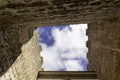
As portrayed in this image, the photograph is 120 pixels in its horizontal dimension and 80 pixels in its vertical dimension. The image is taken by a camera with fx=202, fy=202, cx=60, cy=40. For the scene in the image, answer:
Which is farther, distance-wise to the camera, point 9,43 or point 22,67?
point 22,67

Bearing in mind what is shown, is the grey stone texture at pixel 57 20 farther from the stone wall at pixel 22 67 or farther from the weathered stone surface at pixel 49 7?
the stone wall at pixel 22 67

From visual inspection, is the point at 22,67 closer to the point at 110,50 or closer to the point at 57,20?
the point at 57,20

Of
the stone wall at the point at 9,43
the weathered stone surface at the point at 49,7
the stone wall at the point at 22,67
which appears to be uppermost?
the weathered stone surface at the point at 49,7

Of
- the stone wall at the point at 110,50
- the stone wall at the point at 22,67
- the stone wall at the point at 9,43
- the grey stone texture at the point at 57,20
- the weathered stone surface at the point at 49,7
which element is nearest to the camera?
the weathered stone surface at the point at 49,7

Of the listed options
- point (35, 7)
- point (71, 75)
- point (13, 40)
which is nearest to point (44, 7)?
point (35, 7)

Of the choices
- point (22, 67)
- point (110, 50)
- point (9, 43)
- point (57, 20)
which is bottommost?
point (22, 67)

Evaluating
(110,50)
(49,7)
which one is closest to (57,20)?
(49,7)

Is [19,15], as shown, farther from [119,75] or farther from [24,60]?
[119,75]

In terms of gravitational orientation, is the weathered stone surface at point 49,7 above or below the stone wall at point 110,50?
above

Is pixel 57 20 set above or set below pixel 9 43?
above

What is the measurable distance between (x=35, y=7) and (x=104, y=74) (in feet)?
12.3

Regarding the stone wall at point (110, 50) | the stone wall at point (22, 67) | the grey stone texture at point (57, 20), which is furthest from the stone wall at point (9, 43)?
the stone wall at point (110, 50)

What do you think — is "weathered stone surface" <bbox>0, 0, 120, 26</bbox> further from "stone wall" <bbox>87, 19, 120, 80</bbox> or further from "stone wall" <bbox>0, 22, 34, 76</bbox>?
"stone wall" <bbox>87, 19, 120, 80</bbox>

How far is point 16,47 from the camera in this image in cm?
515
